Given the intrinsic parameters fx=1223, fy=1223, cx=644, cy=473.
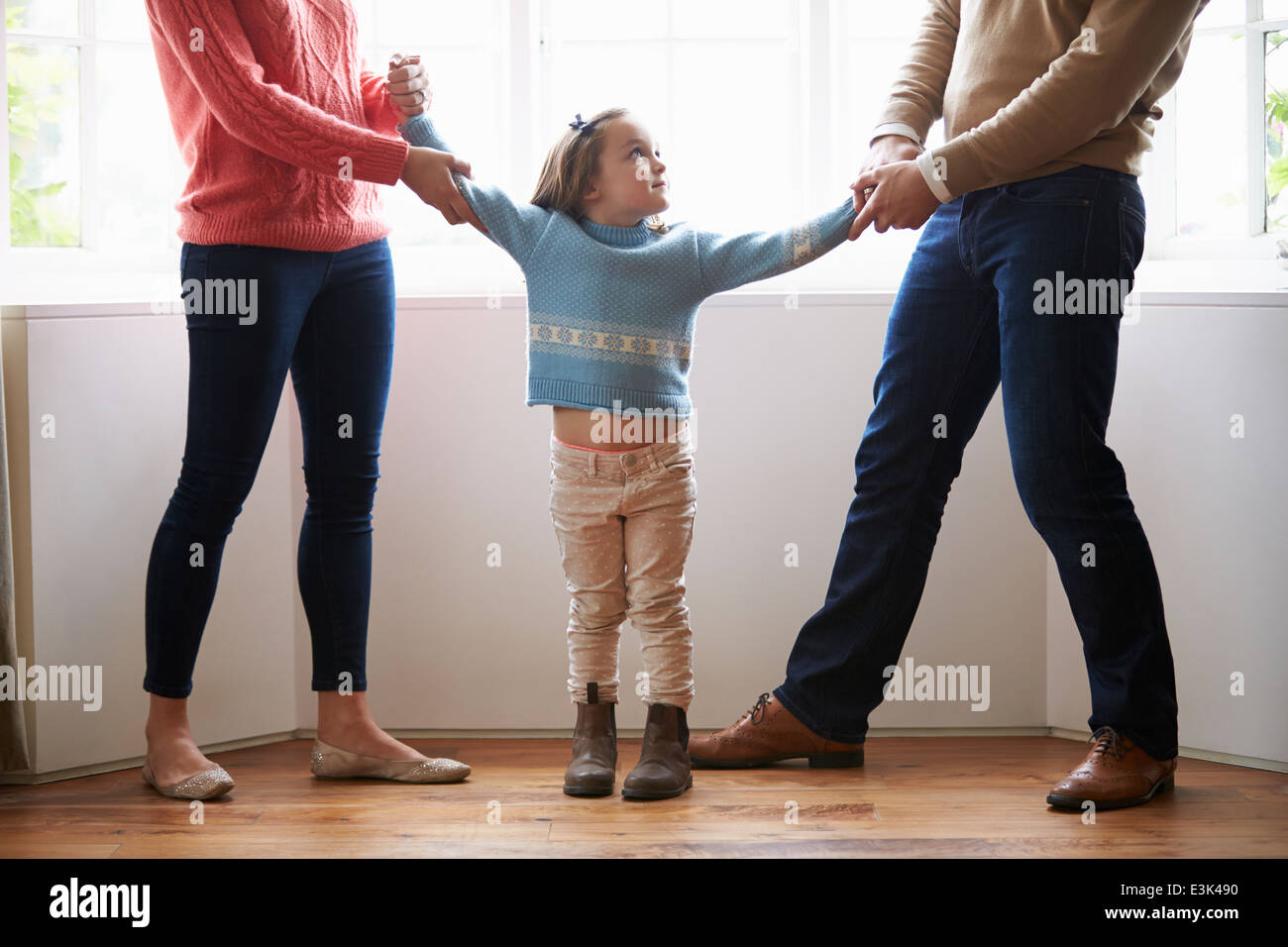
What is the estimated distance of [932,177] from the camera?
1.79 m

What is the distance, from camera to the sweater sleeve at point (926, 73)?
200 centimetres

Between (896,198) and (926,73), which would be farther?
(926,73)

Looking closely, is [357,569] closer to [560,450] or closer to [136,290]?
[560,450]

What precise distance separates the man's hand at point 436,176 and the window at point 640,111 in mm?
607

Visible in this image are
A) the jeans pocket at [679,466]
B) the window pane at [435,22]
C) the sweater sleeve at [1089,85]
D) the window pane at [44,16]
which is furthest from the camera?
the window pane at [435,22]

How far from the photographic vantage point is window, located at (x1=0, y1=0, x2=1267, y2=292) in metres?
2.46

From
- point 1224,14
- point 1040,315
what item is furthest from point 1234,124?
point 1040,315

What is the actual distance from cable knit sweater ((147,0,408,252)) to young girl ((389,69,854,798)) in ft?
0.44

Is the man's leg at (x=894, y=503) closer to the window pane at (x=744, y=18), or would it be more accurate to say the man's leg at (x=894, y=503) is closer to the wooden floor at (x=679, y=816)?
the wooden floor at (x=679, y=816)

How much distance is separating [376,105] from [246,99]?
29cm

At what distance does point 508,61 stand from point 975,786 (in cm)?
166

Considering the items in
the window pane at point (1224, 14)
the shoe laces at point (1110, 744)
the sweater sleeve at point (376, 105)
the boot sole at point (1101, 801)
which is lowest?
the boot sole at point (1101, 801)

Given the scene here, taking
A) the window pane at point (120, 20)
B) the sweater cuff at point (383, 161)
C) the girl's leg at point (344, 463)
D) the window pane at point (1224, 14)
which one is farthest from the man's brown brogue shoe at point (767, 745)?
the window pane at point (120, 20)

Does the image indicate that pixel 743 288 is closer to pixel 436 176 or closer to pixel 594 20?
pixel 594 20
